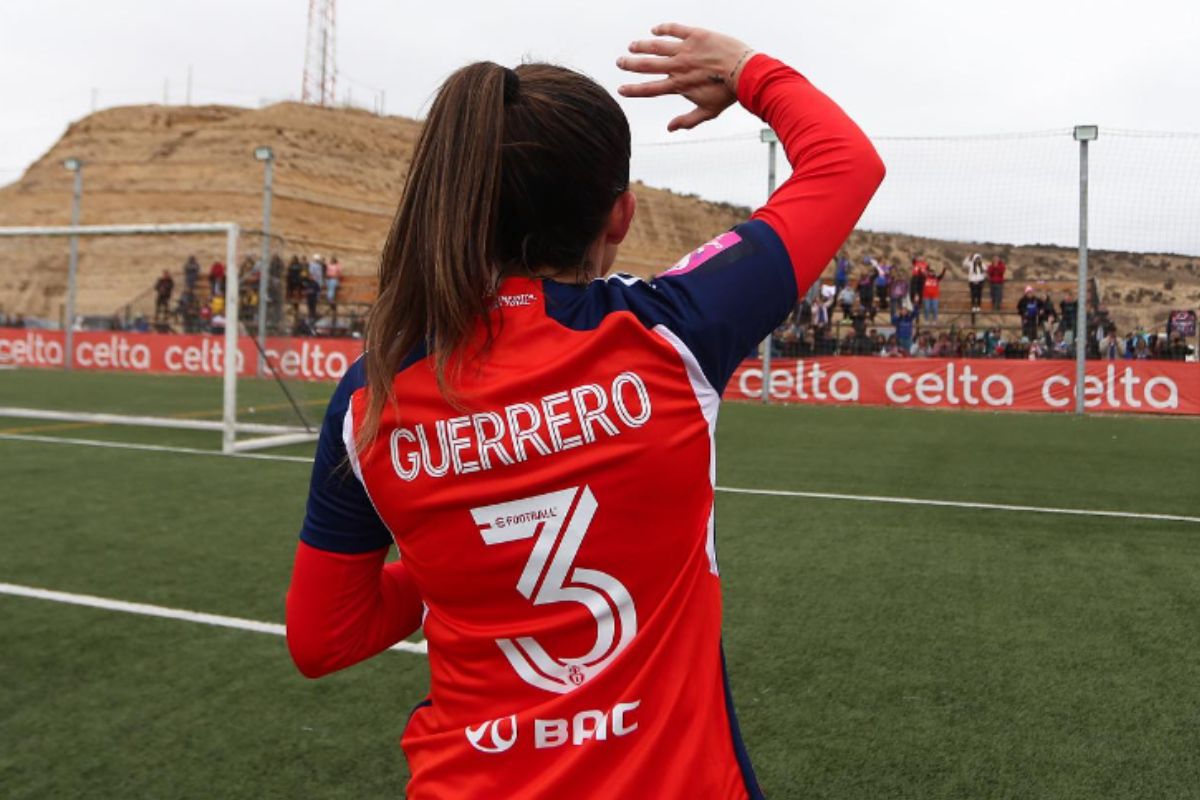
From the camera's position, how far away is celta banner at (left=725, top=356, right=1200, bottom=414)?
14.5 metres

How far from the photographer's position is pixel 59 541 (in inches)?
234

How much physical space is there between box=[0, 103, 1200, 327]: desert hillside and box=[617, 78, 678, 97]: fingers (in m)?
35.6

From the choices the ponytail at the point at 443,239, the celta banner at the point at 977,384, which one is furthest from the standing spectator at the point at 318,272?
the ponytail at the point at 443,239

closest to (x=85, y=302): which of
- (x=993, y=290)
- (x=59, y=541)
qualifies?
(x=993, y=290)

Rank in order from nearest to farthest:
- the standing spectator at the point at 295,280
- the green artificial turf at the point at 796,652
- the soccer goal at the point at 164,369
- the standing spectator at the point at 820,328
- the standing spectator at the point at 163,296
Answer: the green artificial turf at the point at 796,652, the soccer goal at the point at 164,369, the standing spectator at the point at 820,328, the standing spectator at the point at 295,280, the standing spectator at the point at 163,296

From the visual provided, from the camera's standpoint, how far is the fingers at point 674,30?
1329mm

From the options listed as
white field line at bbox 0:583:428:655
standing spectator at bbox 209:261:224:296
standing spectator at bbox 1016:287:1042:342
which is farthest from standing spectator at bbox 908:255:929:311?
white field line at bbox 0:583:428:655

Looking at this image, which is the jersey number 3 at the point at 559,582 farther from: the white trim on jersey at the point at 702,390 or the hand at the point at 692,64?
the hand at the point at 692,64

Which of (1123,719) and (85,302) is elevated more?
(85,302)

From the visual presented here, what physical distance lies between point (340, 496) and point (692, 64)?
0.70 m

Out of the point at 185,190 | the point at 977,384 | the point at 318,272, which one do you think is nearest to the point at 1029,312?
the point at 977,384

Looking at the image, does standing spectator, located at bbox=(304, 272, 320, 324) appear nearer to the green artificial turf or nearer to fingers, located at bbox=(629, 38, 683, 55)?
the green artificial turf

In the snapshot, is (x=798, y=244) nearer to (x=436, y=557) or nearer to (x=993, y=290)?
(x=436, y=557)

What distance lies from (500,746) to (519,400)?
15.2 inches
